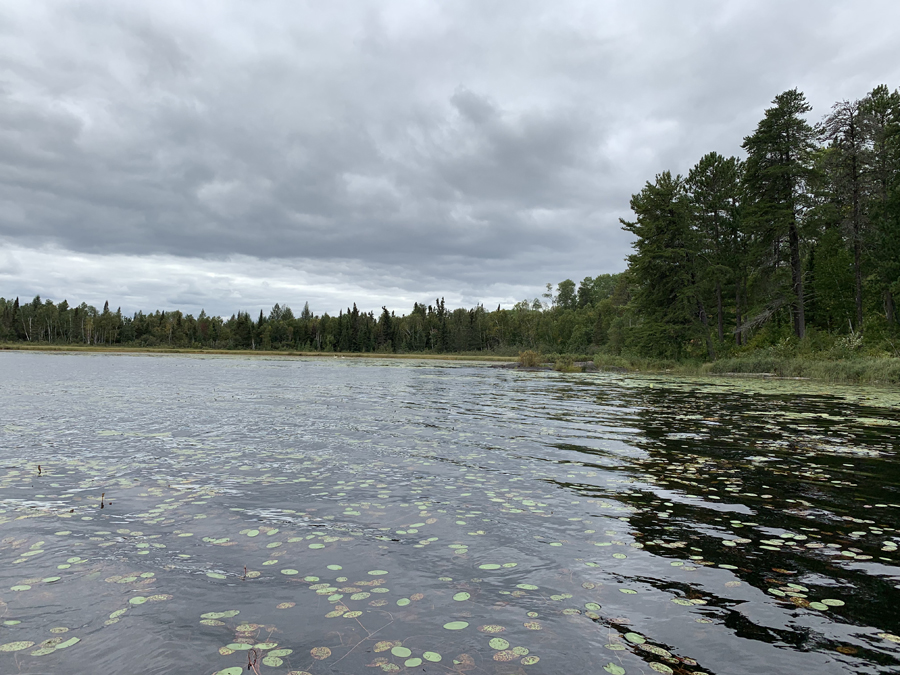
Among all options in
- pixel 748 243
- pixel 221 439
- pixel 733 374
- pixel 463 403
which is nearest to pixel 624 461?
pixel 221 439

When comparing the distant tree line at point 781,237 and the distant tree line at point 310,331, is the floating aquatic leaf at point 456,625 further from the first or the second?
the distant tree line at point 310,331

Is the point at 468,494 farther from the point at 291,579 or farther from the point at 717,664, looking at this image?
the point at 717,664

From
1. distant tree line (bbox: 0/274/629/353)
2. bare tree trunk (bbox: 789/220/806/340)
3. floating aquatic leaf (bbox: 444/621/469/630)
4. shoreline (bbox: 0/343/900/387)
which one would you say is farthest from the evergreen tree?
distant tree line (bbox: 0/274/629/353)

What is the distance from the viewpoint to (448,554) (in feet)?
20.6

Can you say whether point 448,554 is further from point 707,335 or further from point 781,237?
point 781,237

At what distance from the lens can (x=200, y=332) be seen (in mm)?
154625

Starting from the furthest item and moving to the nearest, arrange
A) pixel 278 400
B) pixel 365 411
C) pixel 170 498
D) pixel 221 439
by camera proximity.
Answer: pixel 278 400 < pixel 365 411 < pixel 221 439 < pixel 170 498

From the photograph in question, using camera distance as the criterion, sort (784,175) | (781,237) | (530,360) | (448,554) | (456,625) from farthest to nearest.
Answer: (530,360)
(781,237)
(784,175)
(448,554)
(456,625)

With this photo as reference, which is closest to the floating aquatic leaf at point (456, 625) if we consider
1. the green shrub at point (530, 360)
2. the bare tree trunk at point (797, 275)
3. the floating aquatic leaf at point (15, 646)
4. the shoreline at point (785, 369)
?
the floating aquatic leaf at point (15, 646)

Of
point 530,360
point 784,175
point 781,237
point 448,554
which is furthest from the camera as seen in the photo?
point 530,360

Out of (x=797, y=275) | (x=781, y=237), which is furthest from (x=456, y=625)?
(x=781, y=237)

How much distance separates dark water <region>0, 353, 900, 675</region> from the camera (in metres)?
4.20

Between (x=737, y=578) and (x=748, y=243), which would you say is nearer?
(x=737, y=578)

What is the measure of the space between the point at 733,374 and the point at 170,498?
46355mm
